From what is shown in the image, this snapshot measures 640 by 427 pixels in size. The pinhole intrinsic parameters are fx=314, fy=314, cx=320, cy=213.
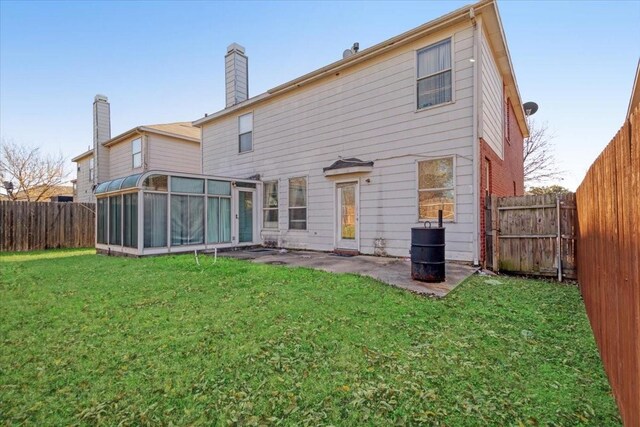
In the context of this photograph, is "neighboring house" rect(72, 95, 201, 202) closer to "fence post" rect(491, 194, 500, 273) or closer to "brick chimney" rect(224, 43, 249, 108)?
"brick chimney" rect(224, 43, 249, 108)

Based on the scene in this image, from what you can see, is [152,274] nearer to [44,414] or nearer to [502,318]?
[44,414]

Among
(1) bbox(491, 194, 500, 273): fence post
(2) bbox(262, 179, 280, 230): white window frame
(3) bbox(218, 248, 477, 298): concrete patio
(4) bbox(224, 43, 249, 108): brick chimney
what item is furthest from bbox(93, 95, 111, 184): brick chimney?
(1) bbox(491, 194, 500, 273): fence post

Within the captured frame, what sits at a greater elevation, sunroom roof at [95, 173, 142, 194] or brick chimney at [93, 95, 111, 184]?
brick chimney at [93, 95, 111, 184]

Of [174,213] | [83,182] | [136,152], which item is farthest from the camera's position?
[83,182]

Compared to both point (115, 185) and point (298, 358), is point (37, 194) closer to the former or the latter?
point (115, 185)

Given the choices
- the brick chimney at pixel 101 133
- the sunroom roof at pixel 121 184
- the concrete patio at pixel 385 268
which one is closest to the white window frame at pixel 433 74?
the concrete patio at pixel 385 268

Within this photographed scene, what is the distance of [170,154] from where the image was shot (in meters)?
16.3

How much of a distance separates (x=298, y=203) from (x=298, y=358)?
7.86m

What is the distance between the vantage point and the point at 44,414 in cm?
206

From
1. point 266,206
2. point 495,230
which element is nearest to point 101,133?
point 266,206

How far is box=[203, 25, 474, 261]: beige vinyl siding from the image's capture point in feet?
23.4

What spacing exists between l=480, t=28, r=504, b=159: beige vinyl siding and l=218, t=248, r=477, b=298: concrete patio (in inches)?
128

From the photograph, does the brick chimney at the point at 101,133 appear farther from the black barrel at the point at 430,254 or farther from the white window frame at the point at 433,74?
the black barrel at the point at 430,254

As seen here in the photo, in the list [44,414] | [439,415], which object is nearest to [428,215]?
[439,415]
